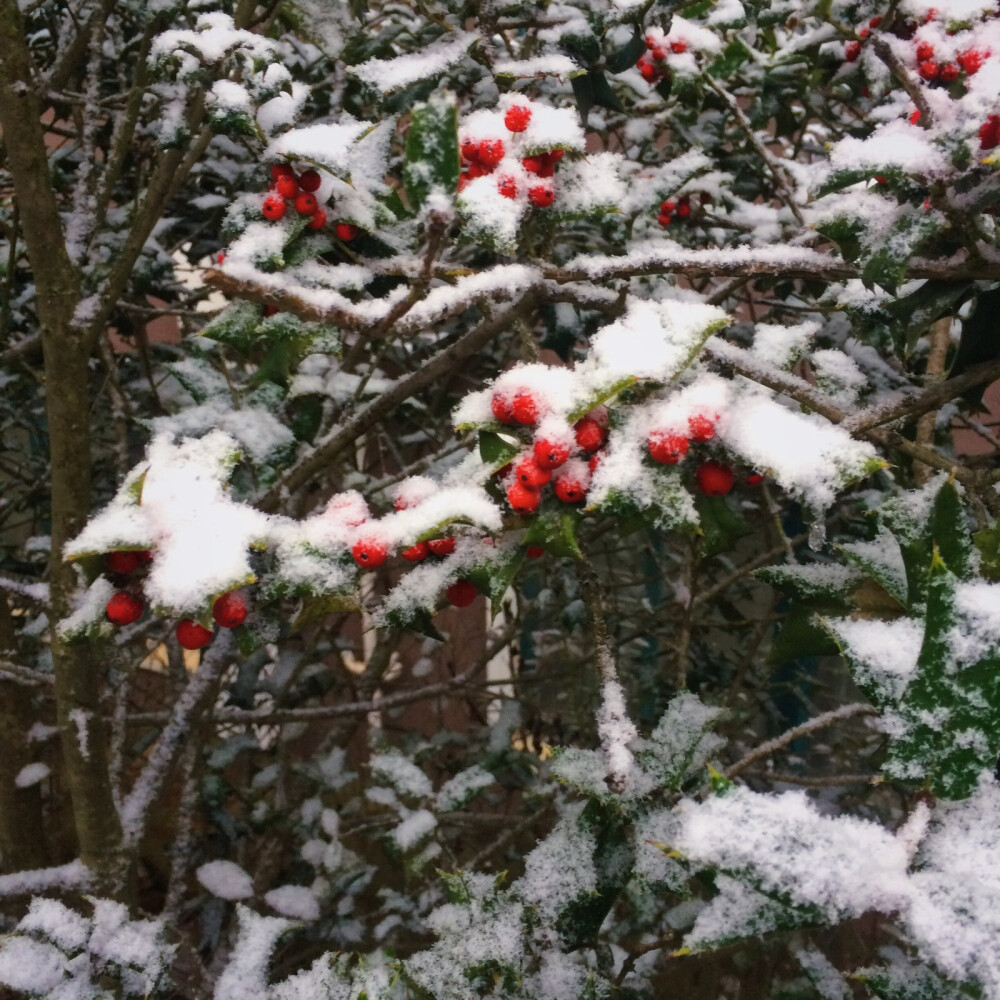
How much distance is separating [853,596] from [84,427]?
3.73 feet

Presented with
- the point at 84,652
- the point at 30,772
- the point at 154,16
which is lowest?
the point at 30,772

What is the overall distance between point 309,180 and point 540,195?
322 mm

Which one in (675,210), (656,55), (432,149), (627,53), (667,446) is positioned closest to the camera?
(432,149)

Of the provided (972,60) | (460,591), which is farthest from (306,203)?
(972,60)

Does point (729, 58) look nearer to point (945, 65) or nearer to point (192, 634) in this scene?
point (945, 65)

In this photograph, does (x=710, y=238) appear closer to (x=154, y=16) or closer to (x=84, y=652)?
(x=154, y=16)

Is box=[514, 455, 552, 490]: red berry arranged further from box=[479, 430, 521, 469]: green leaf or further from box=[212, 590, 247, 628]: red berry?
box=[212, 590, 247, 628]: red berry

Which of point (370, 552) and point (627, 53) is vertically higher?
point (627, 53)

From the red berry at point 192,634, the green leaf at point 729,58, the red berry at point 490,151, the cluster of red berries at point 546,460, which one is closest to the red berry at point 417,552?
the cluster of red berries at point 546,460

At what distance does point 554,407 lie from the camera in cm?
82

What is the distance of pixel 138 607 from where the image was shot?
0.88m

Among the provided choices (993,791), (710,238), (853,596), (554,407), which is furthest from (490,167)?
(710,238)

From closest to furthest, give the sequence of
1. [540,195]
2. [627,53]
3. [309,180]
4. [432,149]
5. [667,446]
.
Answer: [432,149], [667,446], [540,195], [309,180], [627,53]

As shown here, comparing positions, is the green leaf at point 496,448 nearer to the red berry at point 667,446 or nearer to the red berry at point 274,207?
the red berry at point 667,446
